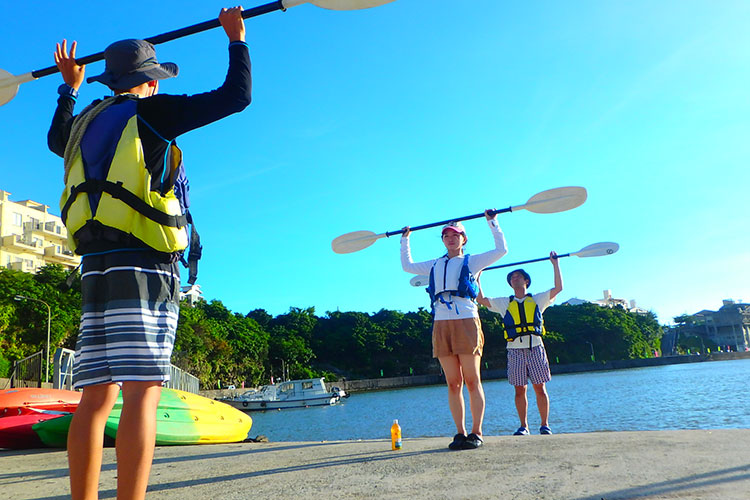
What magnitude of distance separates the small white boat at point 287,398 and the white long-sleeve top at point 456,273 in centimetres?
4210

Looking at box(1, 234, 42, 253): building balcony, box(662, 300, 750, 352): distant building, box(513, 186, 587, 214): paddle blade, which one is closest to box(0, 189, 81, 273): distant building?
box(1, 234, 42, 253): building balcony

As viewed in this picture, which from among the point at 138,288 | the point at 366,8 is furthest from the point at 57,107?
the point at 366,8

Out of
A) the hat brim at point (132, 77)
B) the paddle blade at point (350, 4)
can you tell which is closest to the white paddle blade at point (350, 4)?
the paddle blade at point (350, 4)

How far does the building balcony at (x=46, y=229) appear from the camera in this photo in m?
52.9

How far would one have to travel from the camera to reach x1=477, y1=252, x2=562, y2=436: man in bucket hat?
21.1 feet

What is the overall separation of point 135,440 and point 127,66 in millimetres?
1642

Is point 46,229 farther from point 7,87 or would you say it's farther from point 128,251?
point 128,251

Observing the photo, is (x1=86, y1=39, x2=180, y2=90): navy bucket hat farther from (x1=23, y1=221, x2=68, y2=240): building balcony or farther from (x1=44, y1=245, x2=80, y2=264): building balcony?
(x1=44, y1=245, x2=80, y2=264): building balcony

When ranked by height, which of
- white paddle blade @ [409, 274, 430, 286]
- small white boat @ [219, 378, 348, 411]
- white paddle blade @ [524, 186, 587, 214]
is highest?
white paddle blade @ [524, 186, 587, 214]

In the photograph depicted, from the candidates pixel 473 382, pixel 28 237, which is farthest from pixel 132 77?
pixel 28 237

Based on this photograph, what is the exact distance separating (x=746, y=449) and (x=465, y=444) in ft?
5.68

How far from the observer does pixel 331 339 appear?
8350 centimetres

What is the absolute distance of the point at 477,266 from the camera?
15.9 ft

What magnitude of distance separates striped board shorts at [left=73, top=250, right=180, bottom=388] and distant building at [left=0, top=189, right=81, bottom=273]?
176 ft
